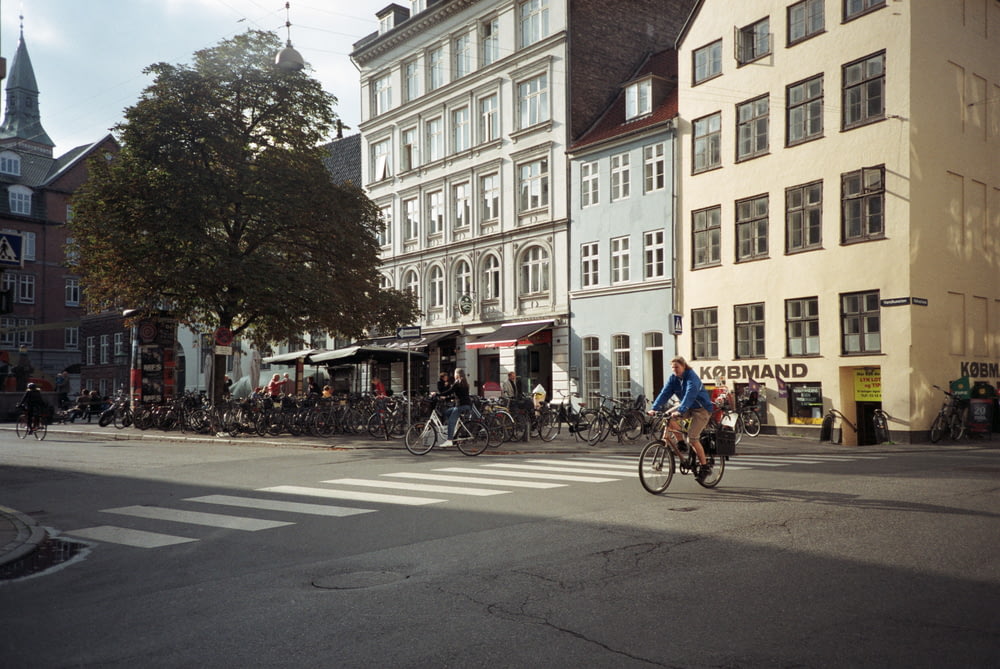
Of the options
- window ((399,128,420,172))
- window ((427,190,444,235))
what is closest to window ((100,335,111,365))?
window ((399,128,420,172))

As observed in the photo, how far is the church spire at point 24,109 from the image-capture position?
79125 mm

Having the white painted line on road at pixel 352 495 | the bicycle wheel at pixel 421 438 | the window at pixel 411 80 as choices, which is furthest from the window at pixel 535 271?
the white painted line on road at pixel 352 495

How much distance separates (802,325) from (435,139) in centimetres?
2123

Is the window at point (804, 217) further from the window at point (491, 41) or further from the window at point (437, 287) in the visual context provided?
the window at point (437, 287)

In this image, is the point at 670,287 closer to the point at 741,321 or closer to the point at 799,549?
the point at 741,321

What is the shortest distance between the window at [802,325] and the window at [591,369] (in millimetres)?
8088

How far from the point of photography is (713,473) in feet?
Answer: 40.3

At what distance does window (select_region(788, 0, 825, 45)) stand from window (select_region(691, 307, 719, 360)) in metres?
8.34

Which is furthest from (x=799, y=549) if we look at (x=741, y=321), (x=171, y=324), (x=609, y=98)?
(x=609, y=98)

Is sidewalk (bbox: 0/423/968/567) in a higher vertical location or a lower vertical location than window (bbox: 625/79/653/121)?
lower

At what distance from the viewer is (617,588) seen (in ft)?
20.9

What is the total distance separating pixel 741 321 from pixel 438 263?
16759mm

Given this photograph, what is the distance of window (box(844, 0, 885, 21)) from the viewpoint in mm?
24891

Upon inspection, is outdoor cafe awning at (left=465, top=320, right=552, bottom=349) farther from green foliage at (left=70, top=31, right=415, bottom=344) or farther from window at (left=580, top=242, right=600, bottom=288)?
green foliage at (left=70, top=31, right=415, bottom=344)
